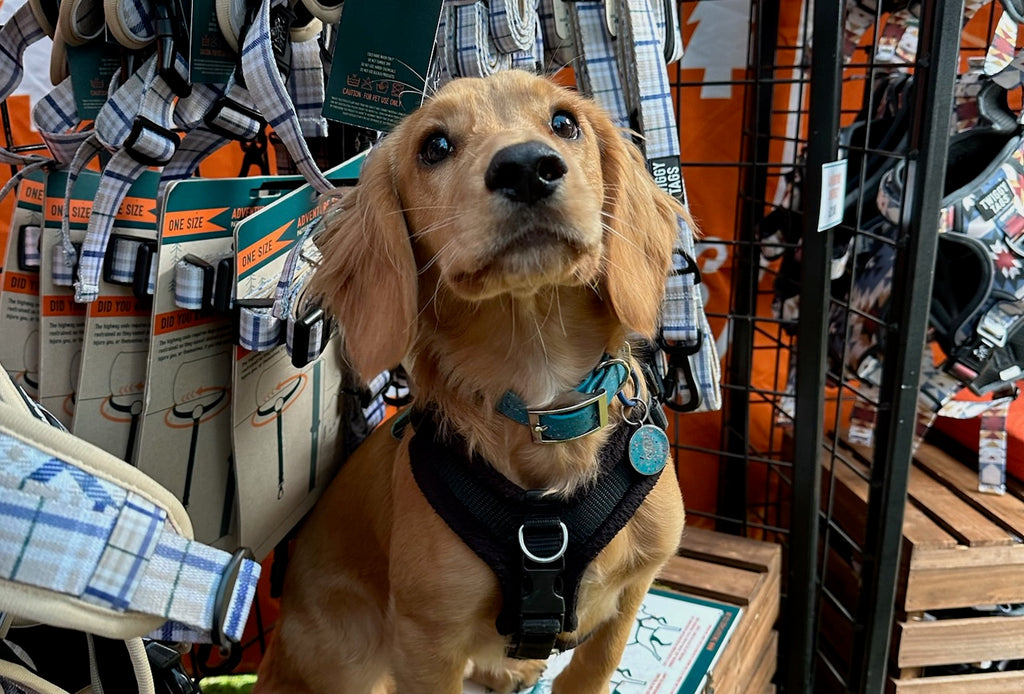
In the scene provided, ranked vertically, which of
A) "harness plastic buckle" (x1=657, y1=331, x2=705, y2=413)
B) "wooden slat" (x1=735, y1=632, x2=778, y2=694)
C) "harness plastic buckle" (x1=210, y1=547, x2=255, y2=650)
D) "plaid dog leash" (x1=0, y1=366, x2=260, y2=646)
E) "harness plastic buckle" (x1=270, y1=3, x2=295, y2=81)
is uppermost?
"harness plastic buckle" (x1=270, y1=3, x2=295, y2=81)

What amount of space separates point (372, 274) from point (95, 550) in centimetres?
60

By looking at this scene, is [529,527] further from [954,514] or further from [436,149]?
[954,514]

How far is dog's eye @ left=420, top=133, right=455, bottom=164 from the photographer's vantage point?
992mm

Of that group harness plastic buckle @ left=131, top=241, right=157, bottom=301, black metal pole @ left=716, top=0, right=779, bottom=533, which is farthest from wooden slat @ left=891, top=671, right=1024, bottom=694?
harness plastic buckle @ left=131, top=241, right=157, bottom=301

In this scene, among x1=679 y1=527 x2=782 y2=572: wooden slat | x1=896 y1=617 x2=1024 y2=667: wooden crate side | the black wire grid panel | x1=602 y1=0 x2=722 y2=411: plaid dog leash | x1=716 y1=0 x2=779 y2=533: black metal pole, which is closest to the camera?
x1=602 y1=0 x2=722 y2=411: plaid dog leash

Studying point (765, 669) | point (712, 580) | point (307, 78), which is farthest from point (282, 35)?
point (765, 669)

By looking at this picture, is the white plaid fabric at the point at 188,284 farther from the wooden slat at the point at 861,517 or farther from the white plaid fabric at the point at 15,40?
the wooden slat at the point at 861,517

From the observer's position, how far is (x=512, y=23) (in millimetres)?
1151

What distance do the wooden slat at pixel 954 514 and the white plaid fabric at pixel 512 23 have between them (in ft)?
4.52

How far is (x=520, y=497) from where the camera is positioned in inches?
38.3

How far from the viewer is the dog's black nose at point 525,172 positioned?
812 millimetres

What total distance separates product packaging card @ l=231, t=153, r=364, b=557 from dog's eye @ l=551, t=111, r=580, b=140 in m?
0.37

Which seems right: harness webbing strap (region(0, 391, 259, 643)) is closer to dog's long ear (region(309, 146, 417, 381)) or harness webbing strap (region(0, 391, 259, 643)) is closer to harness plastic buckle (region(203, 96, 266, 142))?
dog's long ear (region(309, 146, 417, 381))

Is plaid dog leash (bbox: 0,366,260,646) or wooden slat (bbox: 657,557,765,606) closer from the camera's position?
plaid dog leash (bbox: 0,366,260,646)
